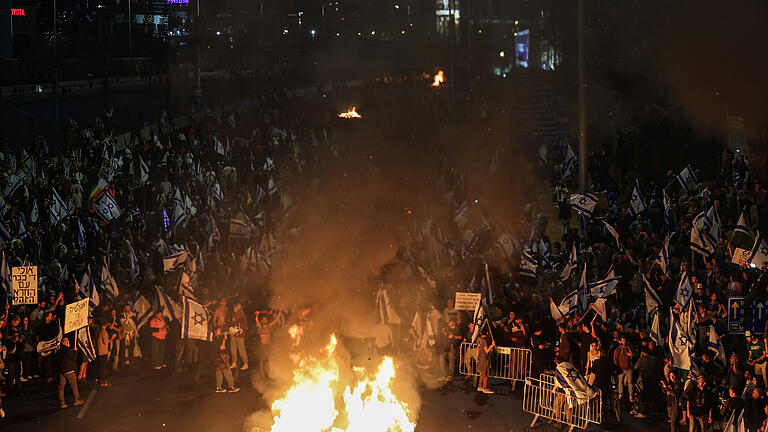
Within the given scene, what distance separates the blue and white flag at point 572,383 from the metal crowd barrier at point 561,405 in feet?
0.04

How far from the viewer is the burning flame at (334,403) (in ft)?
35.2

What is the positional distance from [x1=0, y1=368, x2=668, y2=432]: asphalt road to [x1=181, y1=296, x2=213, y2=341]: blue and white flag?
0.67 m

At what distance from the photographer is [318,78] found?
29500mm

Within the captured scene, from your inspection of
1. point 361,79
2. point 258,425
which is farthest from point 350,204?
point 361,79

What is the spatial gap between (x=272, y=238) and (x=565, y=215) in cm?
554

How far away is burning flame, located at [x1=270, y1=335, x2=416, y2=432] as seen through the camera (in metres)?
10.7

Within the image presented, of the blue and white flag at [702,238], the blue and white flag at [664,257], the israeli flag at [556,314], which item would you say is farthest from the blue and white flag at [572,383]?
the blue and white flag at [702,238]

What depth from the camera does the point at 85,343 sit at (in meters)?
12.6

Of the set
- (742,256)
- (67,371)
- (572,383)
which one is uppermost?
(742,256)

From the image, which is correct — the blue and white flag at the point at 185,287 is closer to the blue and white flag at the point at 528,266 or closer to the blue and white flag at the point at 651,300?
the blue and white flag at the point at 528,266

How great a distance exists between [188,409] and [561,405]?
4373mm

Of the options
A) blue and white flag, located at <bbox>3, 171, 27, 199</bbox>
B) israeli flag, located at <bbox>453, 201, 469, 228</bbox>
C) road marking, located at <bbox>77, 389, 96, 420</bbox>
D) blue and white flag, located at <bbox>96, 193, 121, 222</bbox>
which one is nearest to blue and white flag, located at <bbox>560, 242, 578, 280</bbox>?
israeli flag, located at <bbox>453, 201, 469, 228</bbox>

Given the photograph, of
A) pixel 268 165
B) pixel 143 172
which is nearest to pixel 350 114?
pixel 268 165

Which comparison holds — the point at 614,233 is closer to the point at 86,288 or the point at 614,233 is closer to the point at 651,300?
the point at 651,300
